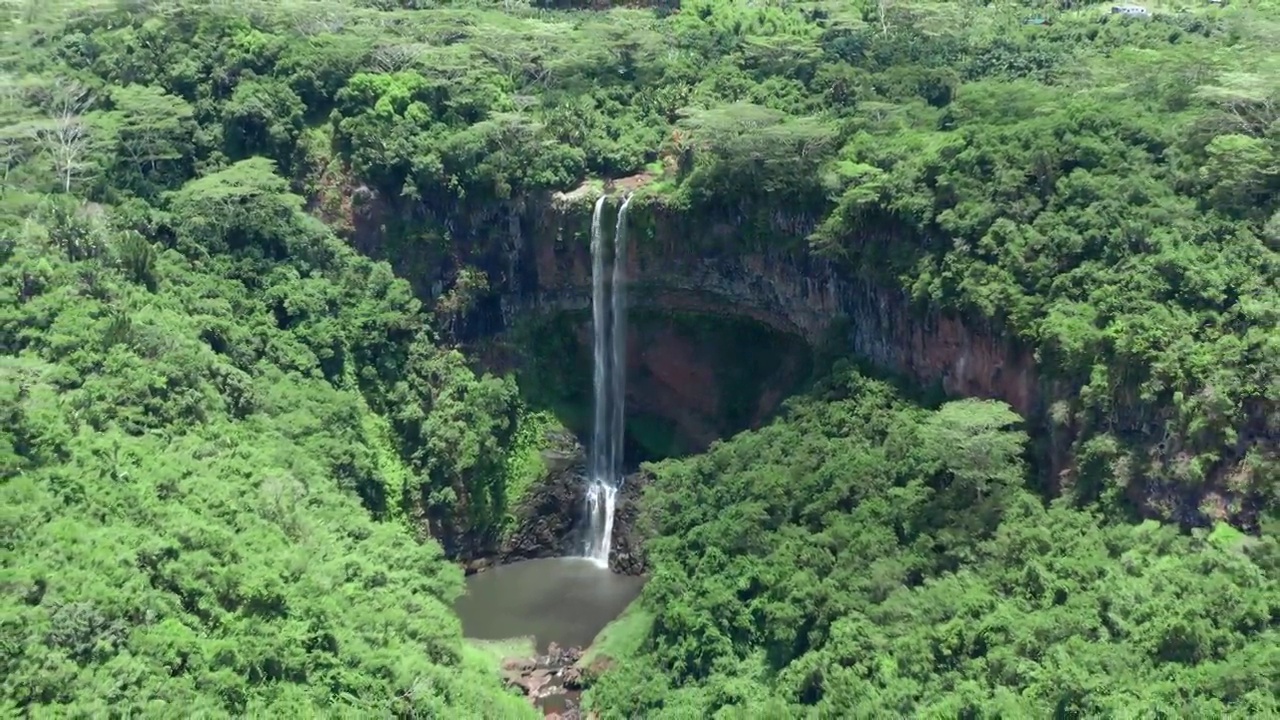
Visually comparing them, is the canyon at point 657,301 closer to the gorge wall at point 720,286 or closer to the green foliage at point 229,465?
the gorge wall at point 720,286

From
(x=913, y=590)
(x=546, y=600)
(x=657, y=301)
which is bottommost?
(x=546, y=600)

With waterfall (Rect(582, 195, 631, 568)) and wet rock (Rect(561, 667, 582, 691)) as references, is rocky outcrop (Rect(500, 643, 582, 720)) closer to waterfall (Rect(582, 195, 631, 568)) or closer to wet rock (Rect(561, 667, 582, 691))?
wet rock (Rect(561, 667, 582, 691))

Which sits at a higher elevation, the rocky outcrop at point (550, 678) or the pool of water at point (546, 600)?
the rocky outcrop at point (550, 678)

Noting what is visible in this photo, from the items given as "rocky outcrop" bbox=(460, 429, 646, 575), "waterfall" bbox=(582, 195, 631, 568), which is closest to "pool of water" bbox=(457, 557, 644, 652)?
"rocky outcrop" bbox=(460, 429, 646, 575)

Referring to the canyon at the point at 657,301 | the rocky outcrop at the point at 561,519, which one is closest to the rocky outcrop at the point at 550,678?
the rocky outcrop at the point at 561,519

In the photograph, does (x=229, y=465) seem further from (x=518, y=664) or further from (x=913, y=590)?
(x=913, y=590)

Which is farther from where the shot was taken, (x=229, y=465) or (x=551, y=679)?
(x=551, y=679)

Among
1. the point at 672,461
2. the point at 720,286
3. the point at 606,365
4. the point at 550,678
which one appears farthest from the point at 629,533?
the point at 720,286
